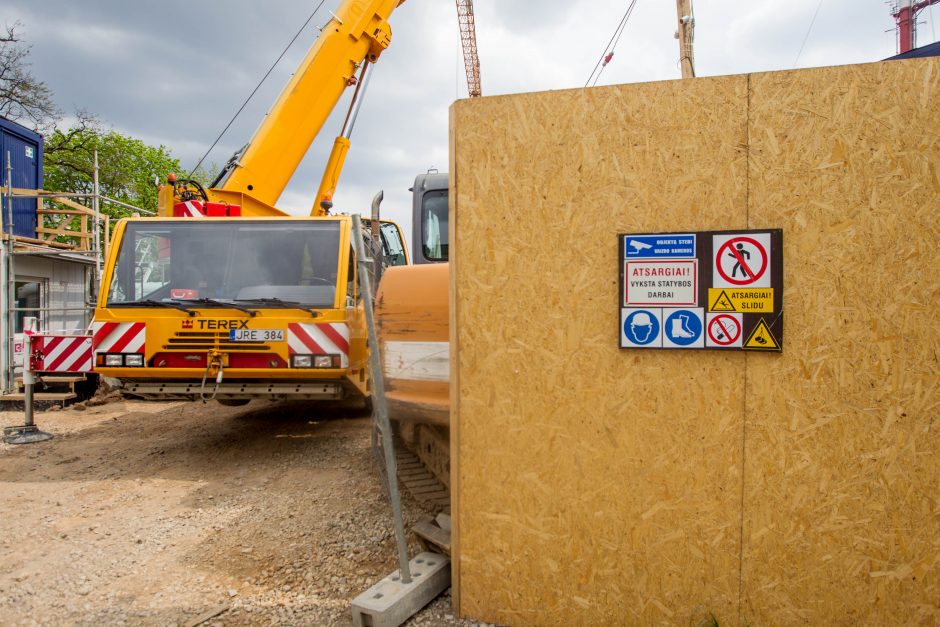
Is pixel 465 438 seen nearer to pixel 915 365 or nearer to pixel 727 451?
pixel 727 451

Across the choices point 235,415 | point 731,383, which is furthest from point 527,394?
point 235,415

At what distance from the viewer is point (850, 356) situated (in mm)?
2309

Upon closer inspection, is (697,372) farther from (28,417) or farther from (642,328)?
(28,417)

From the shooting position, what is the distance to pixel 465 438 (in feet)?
8.73

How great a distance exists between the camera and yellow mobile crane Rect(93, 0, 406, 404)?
536cm

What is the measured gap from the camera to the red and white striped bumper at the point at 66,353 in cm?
611

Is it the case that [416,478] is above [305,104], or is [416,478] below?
below

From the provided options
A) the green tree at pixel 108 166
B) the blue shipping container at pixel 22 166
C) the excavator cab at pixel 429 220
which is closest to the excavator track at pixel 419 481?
the excavator cab at pixel 429 220

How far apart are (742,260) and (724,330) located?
304 millimetres

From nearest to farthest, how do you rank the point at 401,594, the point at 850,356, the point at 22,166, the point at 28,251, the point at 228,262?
the point at 850,356
the point at 401,594
the point at 228,262
the point at 28,251
the point at 22,166

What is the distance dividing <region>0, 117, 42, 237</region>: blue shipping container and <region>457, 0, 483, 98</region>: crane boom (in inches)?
1455

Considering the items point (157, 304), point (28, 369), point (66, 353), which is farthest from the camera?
point (28, 369)

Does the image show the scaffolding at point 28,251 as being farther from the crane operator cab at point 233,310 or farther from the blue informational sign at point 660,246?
the blue informational sign at point 660,246

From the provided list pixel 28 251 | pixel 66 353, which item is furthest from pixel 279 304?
pixel 28 251
